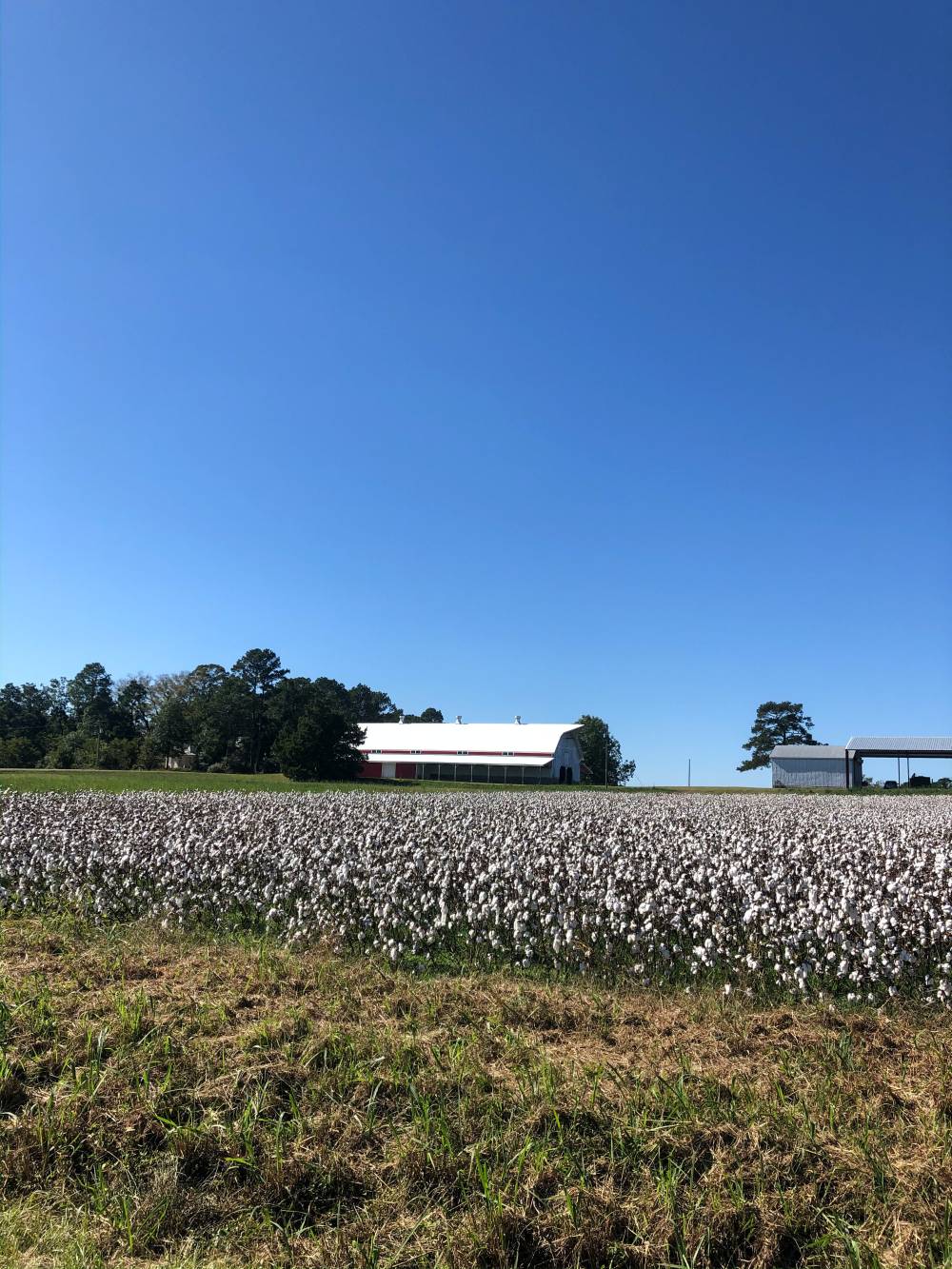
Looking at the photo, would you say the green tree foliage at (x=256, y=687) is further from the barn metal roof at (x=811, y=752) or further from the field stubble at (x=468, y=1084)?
the field stubble at (x=468, y=1084)

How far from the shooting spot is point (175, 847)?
1105 cm

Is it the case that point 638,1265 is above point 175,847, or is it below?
below

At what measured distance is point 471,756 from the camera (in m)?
78.0

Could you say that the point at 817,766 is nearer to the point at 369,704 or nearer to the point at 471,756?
the point at 471,756

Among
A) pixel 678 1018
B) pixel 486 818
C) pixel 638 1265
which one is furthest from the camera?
pixel 486 818

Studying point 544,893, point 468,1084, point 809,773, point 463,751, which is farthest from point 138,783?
point 809,773

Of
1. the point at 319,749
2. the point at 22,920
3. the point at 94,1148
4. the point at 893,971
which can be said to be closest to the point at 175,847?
the point at 22,920

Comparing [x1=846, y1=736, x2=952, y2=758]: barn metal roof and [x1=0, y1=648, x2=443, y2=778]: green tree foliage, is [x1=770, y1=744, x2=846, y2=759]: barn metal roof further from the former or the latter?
[x1=0, y1=648, x2=443, y2=778]: green tree foliage

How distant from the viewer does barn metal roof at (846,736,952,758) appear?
57.0 meters

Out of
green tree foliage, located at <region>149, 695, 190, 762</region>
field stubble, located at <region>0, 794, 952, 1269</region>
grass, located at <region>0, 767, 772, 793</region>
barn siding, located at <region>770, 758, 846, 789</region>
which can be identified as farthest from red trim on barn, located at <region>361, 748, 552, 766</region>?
field stubble, located at <region>0, 794, 952, 1269</region>

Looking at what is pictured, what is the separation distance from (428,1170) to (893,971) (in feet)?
16.0

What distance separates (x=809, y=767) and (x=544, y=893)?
75.9m

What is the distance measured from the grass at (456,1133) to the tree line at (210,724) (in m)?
52.9

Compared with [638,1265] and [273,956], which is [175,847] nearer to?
[273,956]
